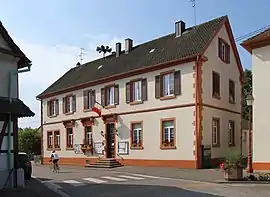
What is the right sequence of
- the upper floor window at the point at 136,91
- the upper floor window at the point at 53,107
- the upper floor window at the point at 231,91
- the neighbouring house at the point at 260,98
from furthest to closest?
the upper floor window at the point at 53,107, the upper floor window at the point at 231,91, the upper floor window at the point at 136,91, the neighbouring house at the point at 260,98

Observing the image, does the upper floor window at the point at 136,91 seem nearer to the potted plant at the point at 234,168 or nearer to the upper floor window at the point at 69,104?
the upper floor window at the point at 69,104

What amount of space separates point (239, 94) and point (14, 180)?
20775 millimetres

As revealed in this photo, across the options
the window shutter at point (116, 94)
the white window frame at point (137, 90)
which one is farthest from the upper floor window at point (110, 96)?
the white window frame at point (137, 90)

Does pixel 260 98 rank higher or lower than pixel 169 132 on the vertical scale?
higher

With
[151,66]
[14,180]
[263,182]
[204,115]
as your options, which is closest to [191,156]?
[204,115]

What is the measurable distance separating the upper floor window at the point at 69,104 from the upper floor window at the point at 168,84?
10905 millimetres

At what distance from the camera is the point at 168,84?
2634cm

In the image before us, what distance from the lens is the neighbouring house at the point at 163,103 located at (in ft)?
81.5

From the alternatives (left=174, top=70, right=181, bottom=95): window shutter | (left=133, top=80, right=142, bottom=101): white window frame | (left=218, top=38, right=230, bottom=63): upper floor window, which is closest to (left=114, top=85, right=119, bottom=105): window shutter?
Result: (left=133, top=80, right=142, bottom=101): white window frame

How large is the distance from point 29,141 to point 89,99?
63.7 ft

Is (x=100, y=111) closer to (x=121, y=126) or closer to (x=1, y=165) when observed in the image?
(x=121, y=126)

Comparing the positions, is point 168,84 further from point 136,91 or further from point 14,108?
point 14,108

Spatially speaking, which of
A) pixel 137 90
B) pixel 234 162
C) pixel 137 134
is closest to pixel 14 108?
pixel 234 162

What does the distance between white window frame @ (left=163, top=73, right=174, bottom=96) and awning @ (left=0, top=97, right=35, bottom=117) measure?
13.0 metres
